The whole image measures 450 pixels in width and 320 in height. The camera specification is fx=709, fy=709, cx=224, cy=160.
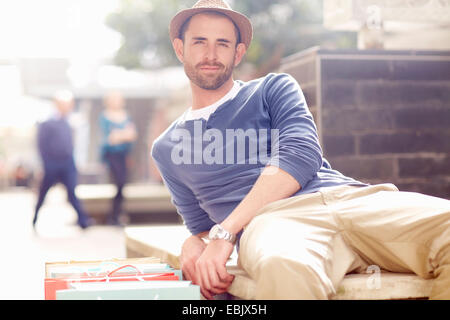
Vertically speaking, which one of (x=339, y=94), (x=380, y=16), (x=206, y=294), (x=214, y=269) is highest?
(x=380, y=16)

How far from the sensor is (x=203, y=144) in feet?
9.50

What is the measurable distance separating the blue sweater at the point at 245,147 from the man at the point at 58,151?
6.32 meters

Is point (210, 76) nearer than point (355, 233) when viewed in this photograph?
No

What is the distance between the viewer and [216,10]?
2.95 metres

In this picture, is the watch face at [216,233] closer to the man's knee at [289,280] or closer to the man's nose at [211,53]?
the man's knee at [289,280]

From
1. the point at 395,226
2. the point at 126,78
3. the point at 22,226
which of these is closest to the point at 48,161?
the point at 22,226

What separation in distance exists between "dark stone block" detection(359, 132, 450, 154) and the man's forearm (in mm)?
2049

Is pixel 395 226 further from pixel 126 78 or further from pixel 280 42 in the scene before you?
pixel 126 78

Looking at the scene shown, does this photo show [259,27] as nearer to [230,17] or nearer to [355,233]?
[230,17]

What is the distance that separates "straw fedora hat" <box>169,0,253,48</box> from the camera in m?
2.92

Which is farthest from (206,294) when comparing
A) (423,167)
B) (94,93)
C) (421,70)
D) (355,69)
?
(94,93)

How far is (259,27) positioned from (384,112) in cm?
1203

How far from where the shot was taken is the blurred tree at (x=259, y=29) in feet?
52.2

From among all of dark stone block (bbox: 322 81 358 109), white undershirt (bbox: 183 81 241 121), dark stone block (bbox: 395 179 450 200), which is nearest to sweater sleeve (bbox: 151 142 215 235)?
white undershirt (bbox: 183 81 241 121)
